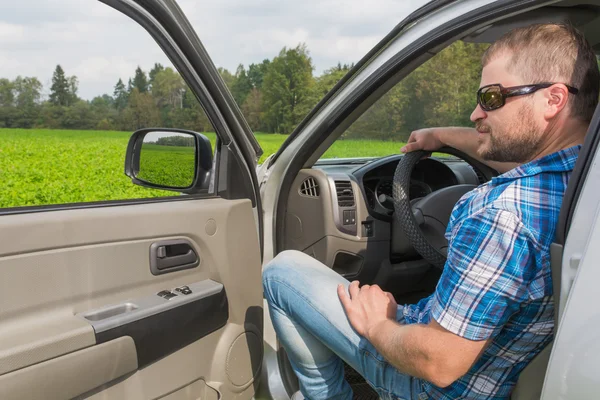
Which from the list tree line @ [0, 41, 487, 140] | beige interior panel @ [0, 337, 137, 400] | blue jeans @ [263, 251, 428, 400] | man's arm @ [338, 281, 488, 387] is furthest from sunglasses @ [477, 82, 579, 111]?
beige interior panel @ [0, 337, 137, 400]

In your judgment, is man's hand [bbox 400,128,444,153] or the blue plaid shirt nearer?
the blue plaid shirt

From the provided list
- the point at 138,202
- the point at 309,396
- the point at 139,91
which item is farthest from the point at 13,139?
the point at 309,396

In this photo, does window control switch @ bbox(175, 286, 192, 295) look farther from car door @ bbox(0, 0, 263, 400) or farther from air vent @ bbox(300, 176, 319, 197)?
air vent @ bbox(300, 176, 319, 197)

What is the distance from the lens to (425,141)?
7.19 feet

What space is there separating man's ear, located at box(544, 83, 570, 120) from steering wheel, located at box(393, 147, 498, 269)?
0.80m

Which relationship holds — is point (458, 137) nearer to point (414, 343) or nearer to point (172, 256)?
point (414, 343)

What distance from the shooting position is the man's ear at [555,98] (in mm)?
1401

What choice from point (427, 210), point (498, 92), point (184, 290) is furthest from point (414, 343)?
point (427, 210)

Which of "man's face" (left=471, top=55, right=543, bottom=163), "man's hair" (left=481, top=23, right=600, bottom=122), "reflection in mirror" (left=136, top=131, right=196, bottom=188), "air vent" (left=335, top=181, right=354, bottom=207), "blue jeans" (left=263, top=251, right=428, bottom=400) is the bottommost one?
"blue jeans" (left=263, top=251, right=428, bottom=400)

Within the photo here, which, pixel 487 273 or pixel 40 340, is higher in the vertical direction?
pixel 487 273

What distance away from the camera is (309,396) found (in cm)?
206

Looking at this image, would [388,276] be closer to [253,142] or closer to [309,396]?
[309,396]

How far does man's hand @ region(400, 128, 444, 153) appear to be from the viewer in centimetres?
220

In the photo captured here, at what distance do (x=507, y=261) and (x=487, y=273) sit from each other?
0.05 m
